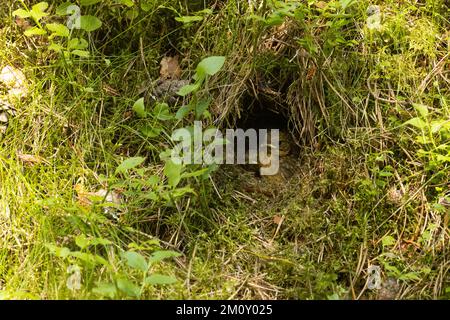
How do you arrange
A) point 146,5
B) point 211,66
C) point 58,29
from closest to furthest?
point 211,66, point 58,29, point 146,5

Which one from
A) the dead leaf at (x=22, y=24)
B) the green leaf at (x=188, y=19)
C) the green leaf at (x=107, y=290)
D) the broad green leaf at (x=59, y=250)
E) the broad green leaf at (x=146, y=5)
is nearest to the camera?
the green leaf at (x=107, y=290)

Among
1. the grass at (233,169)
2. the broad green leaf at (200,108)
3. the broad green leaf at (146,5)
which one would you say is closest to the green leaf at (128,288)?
the grass at (233,169)

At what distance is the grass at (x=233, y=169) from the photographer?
2.18m

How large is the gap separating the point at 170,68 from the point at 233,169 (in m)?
0.61

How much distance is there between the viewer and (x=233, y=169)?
2.58 metres

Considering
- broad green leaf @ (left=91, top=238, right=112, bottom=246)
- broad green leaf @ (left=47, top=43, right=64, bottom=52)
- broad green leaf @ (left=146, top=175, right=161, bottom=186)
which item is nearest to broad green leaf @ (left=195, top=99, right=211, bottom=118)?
broad green leaf @ (left=146, top=175, right=161, bottom=186)

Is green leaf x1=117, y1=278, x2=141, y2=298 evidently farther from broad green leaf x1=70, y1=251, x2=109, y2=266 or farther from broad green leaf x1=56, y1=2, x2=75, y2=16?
broad green leaf x1=56, y1=2, x2=75, y2=16

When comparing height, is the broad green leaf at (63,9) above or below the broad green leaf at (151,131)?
above

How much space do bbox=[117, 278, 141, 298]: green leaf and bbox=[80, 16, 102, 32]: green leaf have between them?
1.25m

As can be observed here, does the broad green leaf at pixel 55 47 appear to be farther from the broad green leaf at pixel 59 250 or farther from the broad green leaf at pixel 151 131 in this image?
the broad green leaf at pixel 59 250

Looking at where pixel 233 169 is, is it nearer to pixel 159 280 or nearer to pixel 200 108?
pixel 200 108

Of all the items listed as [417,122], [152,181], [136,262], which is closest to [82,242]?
[136,262]
